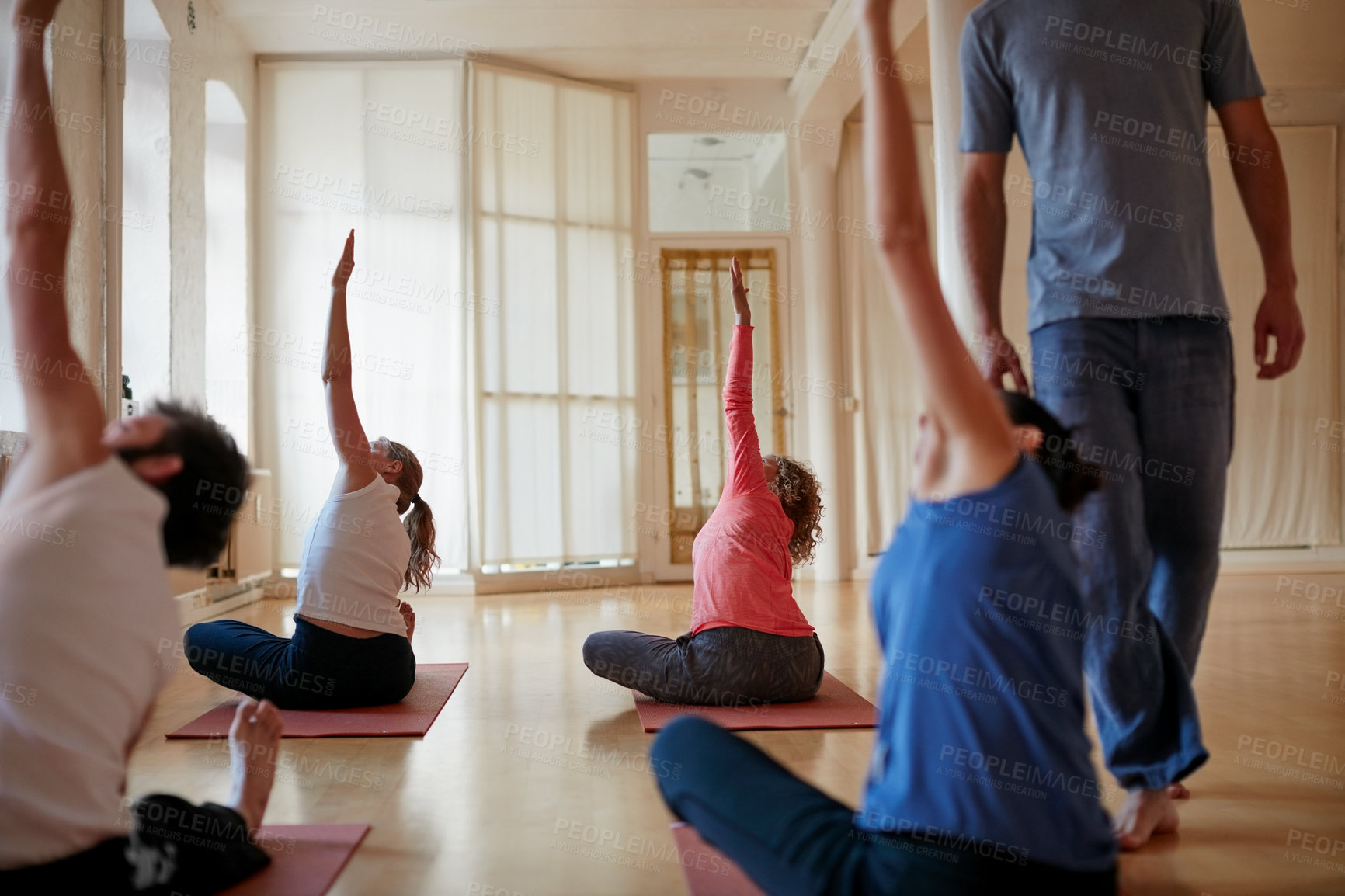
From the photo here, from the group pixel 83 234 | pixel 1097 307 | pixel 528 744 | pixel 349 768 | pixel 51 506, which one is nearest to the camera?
pixel 51 506

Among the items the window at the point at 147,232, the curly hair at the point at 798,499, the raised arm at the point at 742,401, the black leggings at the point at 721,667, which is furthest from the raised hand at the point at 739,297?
the window at the point at 147,232

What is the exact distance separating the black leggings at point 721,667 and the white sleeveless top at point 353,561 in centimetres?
62

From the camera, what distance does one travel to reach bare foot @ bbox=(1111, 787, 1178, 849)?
61.7 inches

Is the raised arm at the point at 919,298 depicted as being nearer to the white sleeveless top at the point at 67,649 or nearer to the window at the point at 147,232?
the white sleeveless top at the point at 67,649

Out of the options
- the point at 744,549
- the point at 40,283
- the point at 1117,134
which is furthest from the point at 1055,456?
the point at 744,549

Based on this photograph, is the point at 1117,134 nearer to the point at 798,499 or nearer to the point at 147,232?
the point at 798,499

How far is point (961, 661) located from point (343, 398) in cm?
186

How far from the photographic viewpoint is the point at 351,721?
8.34ft

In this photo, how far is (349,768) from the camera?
A: 2127 millimetres

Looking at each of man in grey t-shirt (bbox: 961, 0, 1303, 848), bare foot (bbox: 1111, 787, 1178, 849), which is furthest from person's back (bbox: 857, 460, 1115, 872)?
bare foot (bbox: 1111, 787, 1178, 849)

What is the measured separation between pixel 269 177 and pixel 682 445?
3.01 m

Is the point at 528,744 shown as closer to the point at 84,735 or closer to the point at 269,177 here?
the point at 84,735

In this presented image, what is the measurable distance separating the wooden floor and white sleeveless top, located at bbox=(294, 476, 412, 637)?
34 cm

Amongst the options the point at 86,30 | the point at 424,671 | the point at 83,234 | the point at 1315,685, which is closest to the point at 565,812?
the point at 424,671
